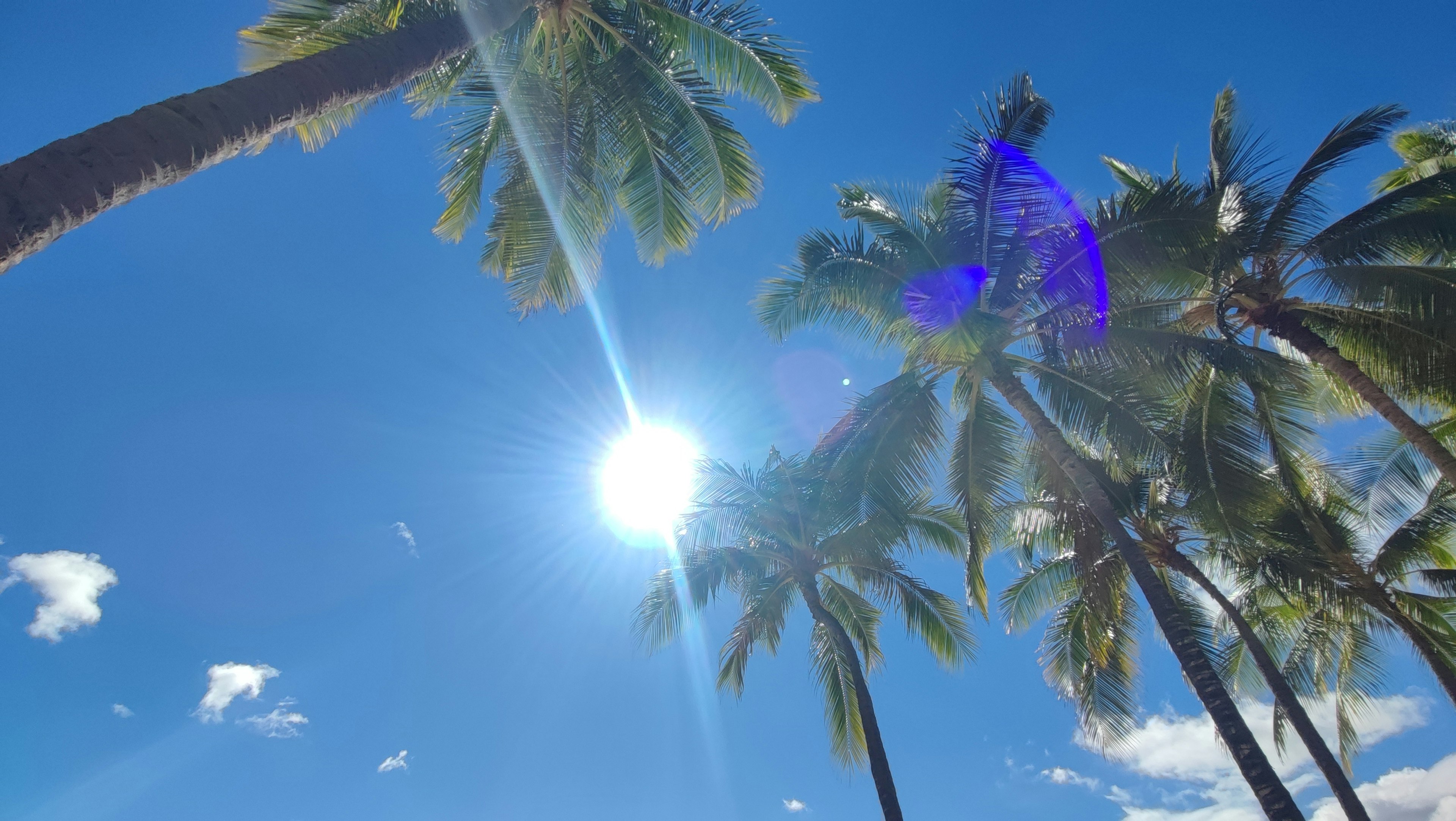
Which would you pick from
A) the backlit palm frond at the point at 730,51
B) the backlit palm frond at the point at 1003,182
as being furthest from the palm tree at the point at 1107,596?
the backlit palm frond at the point at 730,51

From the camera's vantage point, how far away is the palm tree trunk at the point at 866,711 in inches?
480

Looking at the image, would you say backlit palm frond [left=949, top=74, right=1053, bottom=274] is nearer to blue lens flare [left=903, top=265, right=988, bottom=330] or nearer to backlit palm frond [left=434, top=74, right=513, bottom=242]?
blue lens flare [left=903, top=265, right=988, bottom=330]

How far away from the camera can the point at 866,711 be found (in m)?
13.0

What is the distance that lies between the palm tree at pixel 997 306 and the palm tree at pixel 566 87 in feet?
8.49

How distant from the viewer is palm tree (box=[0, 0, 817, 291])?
6867 mm

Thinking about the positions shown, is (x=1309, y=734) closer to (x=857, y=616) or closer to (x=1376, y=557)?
(x=1376, y=557)

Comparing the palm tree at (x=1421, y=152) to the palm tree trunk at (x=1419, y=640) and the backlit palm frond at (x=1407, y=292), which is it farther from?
the palm tree trunk at (x=1419, y=640)

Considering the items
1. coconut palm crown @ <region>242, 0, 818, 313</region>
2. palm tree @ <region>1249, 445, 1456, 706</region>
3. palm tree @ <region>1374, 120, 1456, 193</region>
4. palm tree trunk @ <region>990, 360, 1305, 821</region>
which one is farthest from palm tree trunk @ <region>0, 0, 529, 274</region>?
palm tree @ <region>1374, 120, 1456, 193</region>

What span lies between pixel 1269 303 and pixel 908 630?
898 cm

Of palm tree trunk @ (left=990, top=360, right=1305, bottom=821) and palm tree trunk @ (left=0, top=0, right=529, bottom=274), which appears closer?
palm tree trunk @ (left=0, top=0, right=529, bottom=274)

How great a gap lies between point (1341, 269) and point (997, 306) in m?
5.15

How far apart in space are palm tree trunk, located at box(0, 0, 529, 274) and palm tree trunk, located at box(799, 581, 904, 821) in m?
11.6

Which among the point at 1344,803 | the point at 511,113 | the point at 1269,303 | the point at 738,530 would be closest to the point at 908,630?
the point at 738,530

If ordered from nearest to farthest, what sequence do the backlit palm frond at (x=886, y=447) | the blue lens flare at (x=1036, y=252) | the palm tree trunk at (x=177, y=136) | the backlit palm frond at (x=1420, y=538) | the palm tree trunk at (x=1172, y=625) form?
the palm tree trunk at (x=177, y=136) → the palm tree trunk at (x=1172, y=625) → the blue lens flare at (x=1036, y=252) → the backlit palm frond at (x=886, y=447) → the backlit palm frond at (x=1420, y=538)
